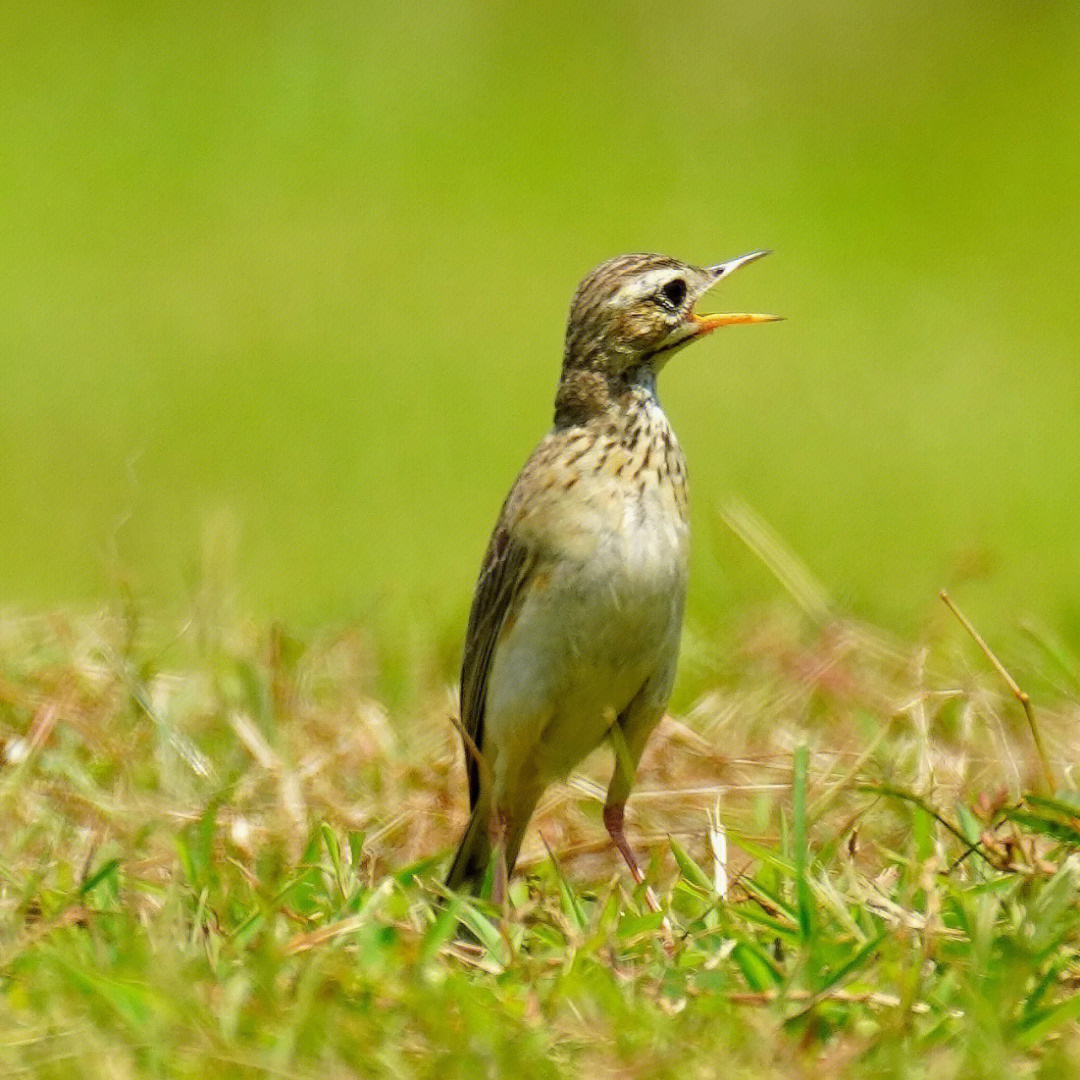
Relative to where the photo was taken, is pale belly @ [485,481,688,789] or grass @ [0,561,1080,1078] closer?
grass @ [0,561,1080,1078]

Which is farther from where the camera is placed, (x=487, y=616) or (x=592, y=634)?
(x=487, y=616)

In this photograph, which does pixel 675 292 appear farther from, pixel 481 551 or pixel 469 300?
pixel 469 300

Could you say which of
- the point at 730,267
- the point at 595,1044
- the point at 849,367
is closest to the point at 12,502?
the point at 849,367

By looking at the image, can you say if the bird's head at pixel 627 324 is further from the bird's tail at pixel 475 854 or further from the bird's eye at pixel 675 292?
the bird's tail at pixel 475 854

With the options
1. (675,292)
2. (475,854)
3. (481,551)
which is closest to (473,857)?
(475,854)

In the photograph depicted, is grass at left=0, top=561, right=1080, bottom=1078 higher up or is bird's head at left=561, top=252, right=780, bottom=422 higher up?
bird's head at left=561, top=252, right=780, bottom=422

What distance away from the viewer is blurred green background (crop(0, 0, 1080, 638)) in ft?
32.2

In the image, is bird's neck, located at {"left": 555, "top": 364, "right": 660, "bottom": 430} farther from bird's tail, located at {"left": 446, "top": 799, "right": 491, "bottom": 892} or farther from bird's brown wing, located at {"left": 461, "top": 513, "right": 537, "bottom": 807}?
bird's tail, located at {"left": 446, "top": 799, "right": 491, "bottom": 892}

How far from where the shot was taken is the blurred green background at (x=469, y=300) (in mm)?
9828

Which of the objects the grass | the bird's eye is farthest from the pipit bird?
the grass

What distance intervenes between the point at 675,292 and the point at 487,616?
36.2 inches

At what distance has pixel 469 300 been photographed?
12938mm

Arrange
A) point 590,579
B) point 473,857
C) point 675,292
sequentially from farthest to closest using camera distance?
point 675,292, point 473,857, point 590,579

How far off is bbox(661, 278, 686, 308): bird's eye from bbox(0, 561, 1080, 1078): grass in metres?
1.13
